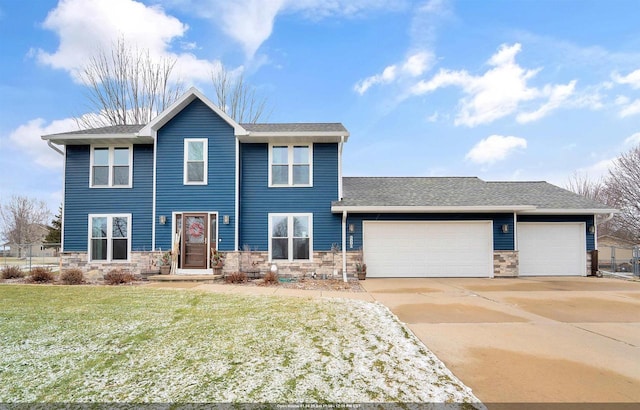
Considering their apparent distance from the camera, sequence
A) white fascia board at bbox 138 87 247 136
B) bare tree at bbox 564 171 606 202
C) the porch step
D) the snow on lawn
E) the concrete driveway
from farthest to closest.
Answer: bare tree at bbox 564 171 606 202 → white fascia board at bbox 138 87 247 136 → the porch step → the concrete driveway → the snow on lawn

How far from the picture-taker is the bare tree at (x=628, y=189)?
21547 millimetres

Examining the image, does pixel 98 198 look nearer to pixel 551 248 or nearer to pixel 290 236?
pixel 290 236

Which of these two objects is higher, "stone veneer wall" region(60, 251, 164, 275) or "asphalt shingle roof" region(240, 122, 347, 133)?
"asphalt shingle roof" region(240, 122, 347, 133)

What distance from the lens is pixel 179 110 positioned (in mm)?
11953

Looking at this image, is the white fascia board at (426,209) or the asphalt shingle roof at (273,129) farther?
the asphalt shingle roof at (273,129)

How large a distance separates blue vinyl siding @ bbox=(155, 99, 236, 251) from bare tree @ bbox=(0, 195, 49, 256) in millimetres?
36466

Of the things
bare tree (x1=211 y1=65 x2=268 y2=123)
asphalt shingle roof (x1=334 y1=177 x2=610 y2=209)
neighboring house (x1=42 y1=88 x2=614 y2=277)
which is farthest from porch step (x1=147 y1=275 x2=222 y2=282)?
bare tree (x1=211 y1=65 x2=268 y2=123)

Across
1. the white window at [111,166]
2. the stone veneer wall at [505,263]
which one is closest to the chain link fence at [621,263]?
the stone veneer wall at [505,263]

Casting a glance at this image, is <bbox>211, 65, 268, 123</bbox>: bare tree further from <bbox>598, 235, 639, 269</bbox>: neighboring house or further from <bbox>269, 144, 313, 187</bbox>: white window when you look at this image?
<bbox>598, 235, 639, 269</bbox>: neighboring house

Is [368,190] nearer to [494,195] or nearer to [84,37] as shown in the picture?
[494,195]

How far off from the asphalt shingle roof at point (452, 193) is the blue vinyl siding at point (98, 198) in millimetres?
6890

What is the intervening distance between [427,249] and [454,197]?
89.1 inches

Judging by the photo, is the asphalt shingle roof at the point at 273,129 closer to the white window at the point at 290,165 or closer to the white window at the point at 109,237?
the white window at the point at 290,165

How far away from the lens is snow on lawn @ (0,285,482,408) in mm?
3215
